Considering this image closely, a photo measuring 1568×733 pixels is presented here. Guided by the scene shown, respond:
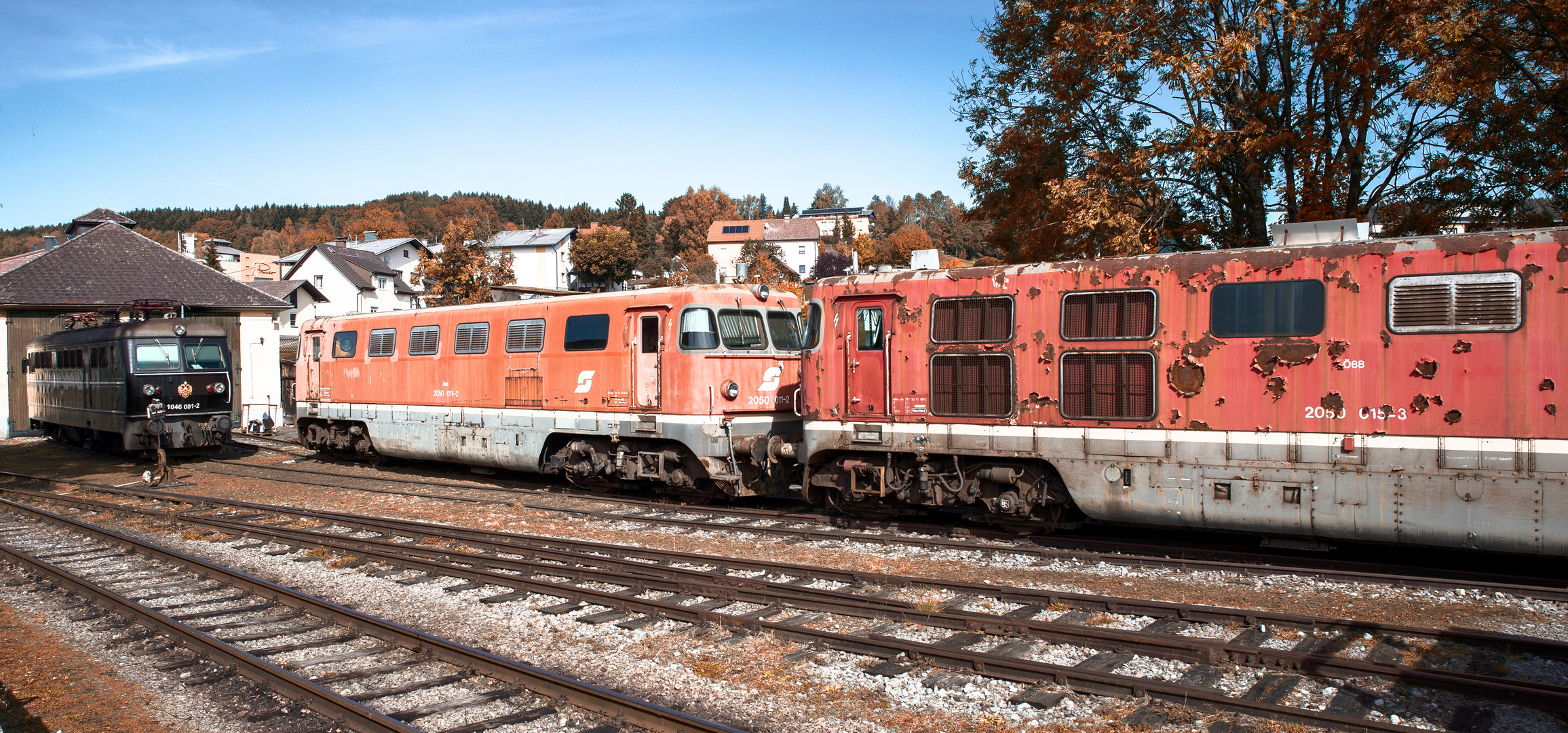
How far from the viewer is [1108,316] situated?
33.0ft

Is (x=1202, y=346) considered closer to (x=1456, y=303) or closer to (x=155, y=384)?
(x=1456, y=303)

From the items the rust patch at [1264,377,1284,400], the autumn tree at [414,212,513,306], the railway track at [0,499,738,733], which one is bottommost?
the railway track at [0,499,738,733]

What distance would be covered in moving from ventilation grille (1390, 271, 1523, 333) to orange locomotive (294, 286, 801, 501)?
305 inches

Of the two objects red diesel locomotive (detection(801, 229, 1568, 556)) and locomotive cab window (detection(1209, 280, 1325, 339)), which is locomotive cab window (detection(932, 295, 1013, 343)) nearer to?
red diesel locomotive (detection(801, 229, 1568, 556))

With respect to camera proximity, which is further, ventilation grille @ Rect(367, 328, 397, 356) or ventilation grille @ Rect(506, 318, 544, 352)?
ventilation grille @ Rect(367, 328, 397, 356)

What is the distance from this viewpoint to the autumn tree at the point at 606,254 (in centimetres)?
8606

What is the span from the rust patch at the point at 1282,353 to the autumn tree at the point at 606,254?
3163 inches

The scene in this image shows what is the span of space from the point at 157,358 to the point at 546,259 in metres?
70.9

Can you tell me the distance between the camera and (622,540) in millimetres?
11797

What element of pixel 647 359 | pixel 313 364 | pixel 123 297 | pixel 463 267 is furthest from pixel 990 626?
pixel 463 267

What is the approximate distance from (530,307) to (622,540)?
605 centimetres

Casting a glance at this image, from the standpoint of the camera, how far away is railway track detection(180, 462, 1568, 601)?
8719mm

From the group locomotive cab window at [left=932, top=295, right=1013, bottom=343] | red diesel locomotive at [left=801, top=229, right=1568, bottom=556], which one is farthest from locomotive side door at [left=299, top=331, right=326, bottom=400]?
locomotive cab window at [left=932, top=295, right=1013, bottom=343]

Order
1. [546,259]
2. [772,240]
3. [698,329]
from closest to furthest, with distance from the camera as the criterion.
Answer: [698,329] < [546,259] < [772,240]
